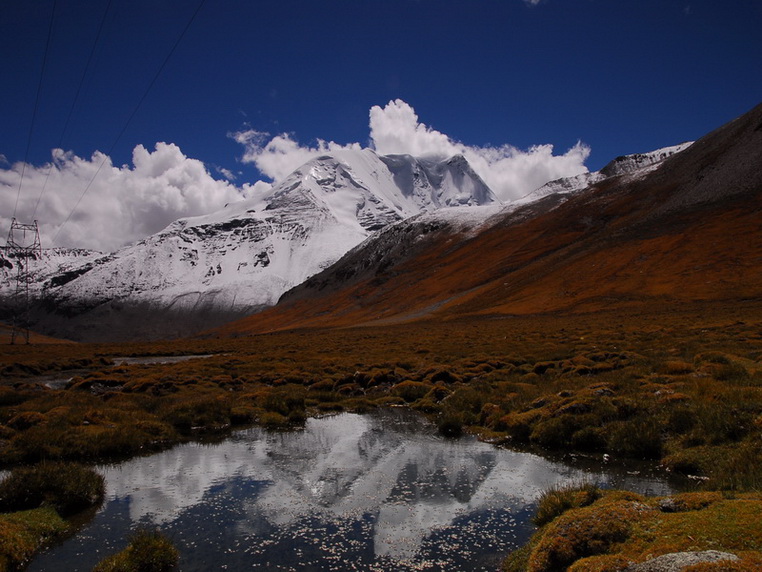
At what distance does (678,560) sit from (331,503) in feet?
28.7

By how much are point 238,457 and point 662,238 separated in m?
120

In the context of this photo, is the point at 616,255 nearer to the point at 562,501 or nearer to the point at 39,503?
the point at 562,501

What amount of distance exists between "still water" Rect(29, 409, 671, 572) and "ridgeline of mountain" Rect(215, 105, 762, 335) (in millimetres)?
71394

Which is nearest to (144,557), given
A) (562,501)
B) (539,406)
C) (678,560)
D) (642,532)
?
(562,501)

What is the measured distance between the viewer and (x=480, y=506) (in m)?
11.8

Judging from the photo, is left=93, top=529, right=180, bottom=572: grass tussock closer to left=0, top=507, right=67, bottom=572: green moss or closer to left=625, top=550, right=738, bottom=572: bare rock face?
left=0, top=507, right=67, bottom=572: green moss

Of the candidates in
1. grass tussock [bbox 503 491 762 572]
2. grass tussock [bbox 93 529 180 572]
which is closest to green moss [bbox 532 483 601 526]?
grass tussock [bbox 503 491 762 572]

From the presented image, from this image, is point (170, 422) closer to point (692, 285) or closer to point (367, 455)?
point (367, 455)

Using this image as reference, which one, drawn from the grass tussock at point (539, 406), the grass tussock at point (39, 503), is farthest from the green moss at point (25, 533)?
the grass tussock at point (539, 406)

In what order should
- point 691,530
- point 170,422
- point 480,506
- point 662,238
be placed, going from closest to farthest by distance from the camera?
point 691,530, point 480,506, point 170,422, point 662,238

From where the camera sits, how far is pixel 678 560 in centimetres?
542

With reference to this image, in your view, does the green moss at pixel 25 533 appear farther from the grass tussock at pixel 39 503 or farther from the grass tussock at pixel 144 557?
the grass tussock at pixel 144 557

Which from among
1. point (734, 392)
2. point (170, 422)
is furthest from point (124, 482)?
point (734, 392)

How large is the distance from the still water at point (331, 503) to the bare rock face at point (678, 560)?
3.99 meters
